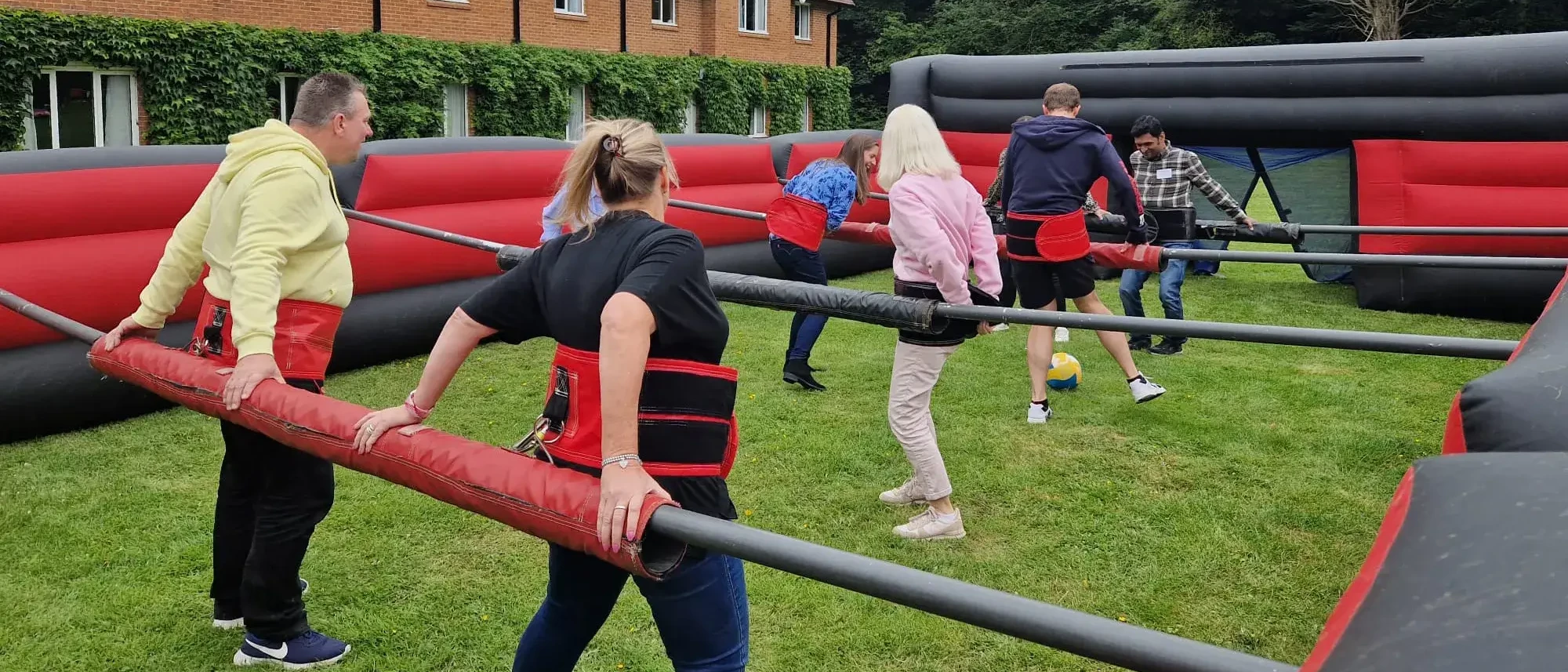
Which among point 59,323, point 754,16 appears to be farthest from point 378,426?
point 754,16

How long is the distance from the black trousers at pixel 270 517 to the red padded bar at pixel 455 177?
3.84m

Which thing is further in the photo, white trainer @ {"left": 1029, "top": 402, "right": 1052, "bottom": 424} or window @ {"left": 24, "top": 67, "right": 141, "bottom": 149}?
window @ {"left": 24, "top": 67, "right": 141, "bottom": 149}

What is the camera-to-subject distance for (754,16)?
3120 centimetres

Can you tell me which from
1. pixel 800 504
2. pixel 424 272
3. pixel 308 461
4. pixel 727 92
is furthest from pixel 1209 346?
pixel 727 92

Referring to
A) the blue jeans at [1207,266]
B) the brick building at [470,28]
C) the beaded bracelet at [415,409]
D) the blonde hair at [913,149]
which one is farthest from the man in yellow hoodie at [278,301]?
the brick building at [470,28]

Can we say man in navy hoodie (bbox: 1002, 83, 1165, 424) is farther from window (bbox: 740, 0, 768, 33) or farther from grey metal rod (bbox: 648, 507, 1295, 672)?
window (bbox: 740, 0, 768, 33)

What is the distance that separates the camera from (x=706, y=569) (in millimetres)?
2371

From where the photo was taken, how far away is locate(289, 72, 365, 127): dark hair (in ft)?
11.3

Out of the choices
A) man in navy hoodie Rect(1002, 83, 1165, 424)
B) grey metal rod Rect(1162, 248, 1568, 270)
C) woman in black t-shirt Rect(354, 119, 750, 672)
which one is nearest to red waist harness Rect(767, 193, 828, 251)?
man in navy hoodie Rect(1002, 83, 1165, 424)

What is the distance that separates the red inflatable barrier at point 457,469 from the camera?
2.01 meters

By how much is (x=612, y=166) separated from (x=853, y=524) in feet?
9.24

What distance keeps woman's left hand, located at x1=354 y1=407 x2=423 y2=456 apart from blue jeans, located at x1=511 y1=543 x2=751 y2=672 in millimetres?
436

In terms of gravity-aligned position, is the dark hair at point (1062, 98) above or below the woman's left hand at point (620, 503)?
above

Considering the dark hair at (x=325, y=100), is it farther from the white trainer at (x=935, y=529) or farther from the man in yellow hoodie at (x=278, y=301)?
the white trainer at (x=935, y=529)
